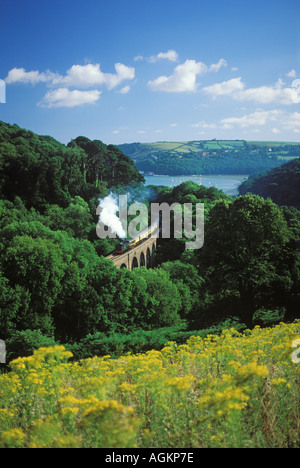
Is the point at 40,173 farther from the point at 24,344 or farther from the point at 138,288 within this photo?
the point at 24,344

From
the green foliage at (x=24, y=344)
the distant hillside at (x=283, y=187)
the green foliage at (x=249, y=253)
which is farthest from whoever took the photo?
the distant hillside at (x=283, y=187)

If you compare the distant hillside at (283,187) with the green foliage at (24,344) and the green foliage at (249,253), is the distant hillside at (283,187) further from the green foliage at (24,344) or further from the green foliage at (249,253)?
the green foliage at (24,344)

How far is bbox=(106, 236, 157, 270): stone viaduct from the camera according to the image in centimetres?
3142

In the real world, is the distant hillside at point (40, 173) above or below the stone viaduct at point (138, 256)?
above

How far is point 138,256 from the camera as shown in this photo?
36.2 meters

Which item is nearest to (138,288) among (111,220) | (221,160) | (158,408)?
(158,408)

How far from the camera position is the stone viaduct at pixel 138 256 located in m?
31.4

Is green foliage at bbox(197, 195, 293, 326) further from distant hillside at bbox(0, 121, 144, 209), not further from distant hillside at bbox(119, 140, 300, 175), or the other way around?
distant hillside at bbox(119, 140, 300, 175)

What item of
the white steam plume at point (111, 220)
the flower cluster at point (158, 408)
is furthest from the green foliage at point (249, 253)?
the white steam plume at point (111, 220)

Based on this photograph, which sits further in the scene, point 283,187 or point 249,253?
point 283,187

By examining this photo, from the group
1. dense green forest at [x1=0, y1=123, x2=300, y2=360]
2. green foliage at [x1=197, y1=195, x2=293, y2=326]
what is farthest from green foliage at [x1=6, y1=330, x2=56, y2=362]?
green foliage at [x1=197, y1=195, x2=293, y2=326]
